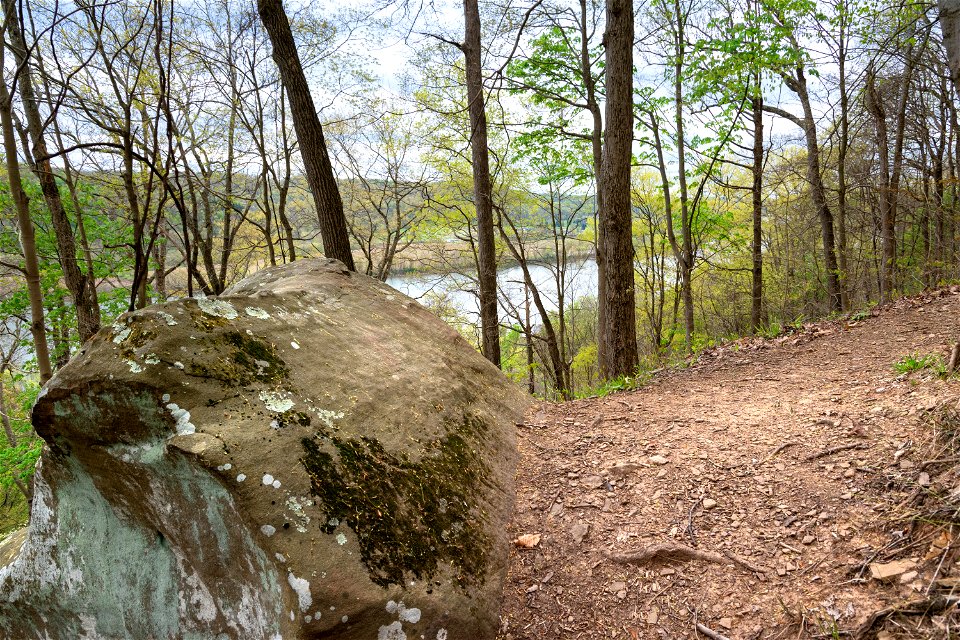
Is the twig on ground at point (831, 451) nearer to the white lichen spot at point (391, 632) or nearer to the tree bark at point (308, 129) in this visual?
the white lichen spot at point (391, 632)

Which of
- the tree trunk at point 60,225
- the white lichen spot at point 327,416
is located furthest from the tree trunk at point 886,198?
the tree trunk at point 60,225

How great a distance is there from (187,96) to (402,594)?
11.3 m

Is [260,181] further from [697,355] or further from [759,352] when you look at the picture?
[759,352]

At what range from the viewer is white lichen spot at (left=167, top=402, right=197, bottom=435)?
6.79 ft

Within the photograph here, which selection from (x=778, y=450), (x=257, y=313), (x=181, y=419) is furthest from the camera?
(x=778, y=450)

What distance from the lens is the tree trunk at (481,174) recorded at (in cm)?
769

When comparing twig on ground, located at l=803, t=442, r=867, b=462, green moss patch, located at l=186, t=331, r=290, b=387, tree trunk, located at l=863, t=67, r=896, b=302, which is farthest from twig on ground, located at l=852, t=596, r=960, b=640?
tree trunk, located at l=863, t=67, r=896, b=302

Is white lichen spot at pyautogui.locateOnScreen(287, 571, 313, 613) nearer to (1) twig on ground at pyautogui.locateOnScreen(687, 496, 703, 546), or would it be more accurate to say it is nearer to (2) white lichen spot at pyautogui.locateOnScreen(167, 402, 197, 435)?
(2) white lichen spot at pyautogui.locateOnScreen(167, 402, 197, 435)

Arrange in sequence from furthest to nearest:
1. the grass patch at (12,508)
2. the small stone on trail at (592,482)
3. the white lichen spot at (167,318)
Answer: the grass patch at (12,508)
the small stone on trail at (592,482)
the white lichen spot at (167,318)

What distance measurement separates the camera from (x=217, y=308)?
103 inches

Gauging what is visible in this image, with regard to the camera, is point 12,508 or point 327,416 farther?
point 12,508

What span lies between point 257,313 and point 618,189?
4.34 meters

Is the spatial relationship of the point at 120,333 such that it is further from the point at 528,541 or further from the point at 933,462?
the point at 933,462

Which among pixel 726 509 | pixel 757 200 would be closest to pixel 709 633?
pixel 726 509
